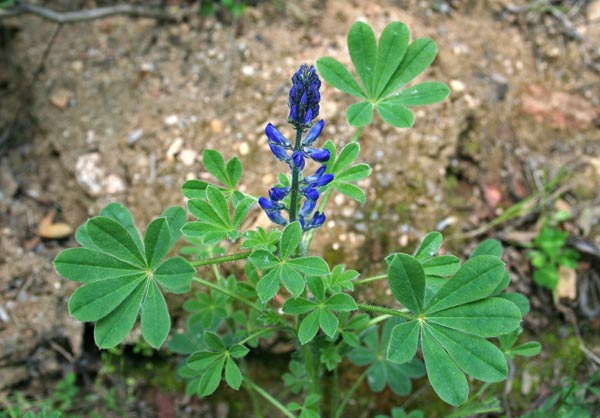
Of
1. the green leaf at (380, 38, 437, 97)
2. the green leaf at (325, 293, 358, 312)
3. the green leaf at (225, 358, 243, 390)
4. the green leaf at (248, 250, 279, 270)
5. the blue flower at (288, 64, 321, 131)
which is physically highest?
the blue flower at (288, 64, 321, 131)

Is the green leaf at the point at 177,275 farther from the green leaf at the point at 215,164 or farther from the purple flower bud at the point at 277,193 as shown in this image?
the green leaf at the point at 215,164

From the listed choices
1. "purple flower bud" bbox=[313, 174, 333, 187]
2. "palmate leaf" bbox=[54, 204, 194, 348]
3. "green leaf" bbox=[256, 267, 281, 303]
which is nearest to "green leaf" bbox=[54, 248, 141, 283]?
"palmate leaf" bbox=[54, 204, 194, 348]

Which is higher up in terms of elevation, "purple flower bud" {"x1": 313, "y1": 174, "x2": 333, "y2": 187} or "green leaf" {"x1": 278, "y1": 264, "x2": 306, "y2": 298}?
"purple flower bud" {"x1": 313, "y1": 174, "x2": 333, "y2": 187}

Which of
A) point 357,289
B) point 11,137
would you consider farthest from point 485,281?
point 11,137

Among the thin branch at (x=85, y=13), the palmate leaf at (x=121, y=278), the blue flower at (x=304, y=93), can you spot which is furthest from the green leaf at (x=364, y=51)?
the thin branch at (x=85, y=13)

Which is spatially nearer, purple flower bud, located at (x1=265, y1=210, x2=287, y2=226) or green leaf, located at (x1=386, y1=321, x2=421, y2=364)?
green leaf, located at (x1=386, y1=321, x2=421, y2=364)

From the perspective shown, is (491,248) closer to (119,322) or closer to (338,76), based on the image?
(338,76)

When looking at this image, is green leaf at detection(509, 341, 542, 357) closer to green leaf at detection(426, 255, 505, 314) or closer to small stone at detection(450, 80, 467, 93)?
green leaf at detection(426, 255, 505, 314)
